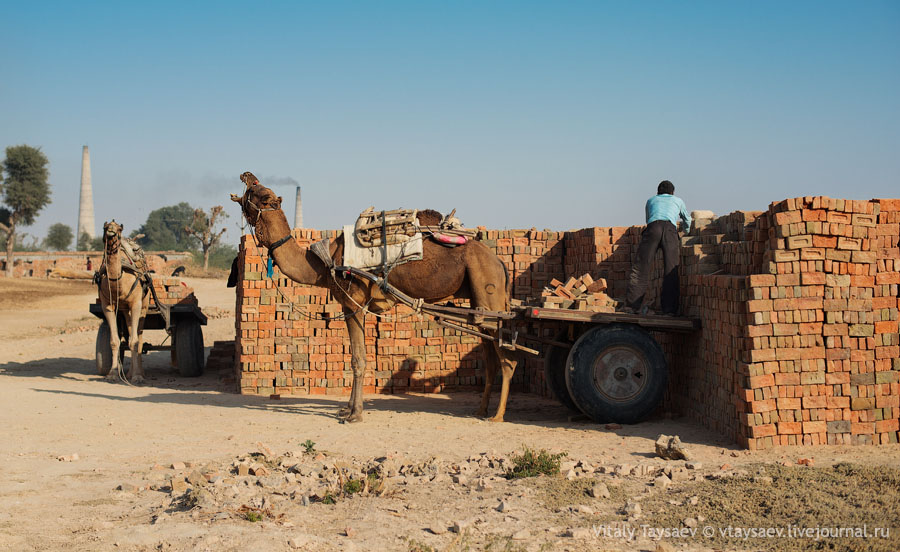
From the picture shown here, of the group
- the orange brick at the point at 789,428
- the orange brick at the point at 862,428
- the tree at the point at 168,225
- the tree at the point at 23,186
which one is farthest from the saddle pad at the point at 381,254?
the tree at the point at 168,225

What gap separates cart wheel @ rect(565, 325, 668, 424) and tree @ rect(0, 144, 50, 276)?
1874 inches

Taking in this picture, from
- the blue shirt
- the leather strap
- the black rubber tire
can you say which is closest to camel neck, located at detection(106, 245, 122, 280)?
the leather strap

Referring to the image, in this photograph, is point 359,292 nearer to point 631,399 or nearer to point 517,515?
point 631,399

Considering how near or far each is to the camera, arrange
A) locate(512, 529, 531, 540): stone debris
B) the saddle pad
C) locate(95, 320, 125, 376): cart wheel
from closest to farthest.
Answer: locate(512, 529, 531, 540): stone debris < the saddle pad < locate(95, 320, 125, 376): cart wheel

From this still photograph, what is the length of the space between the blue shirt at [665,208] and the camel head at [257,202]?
4842mm

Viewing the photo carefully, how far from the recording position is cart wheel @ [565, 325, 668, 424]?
932 cm

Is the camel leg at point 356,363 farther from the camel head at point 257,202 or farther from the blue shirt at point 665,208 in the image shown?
the blue shirt at point 665,208

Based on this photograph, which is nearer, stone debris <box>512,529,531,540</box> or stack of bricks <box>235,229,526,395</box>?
stone debris <box>512,529,531,540</box>

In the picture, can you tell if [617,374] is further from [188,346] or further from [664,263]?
[188,346]

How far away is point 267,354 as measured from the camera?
1272 cm

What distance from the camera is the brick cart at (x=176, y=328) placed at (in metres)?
15.3

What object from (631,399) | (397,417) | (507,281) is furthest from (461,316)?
(631,399)

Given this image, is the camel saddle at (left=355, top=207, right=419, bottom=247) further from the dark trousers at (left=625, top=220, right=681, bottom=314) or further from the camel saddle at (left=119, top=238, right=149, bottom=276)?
the camel saddle at (left=119, top=238, right=149, bottom=276)

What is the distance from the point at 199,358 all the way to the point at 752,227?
35.9 ft
